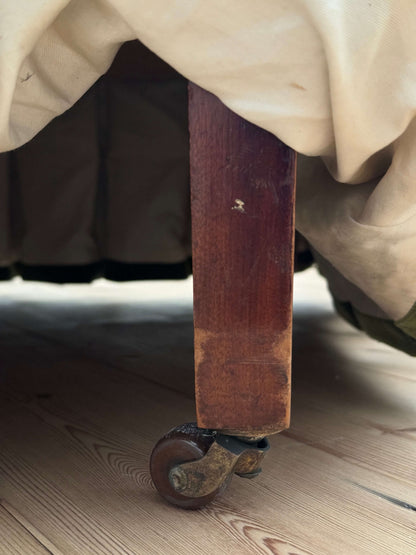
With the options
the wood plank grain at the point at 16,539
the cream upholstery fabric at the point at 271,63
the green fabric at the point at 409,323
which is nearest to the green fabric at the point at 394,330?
the green fabric at the point at 409,323

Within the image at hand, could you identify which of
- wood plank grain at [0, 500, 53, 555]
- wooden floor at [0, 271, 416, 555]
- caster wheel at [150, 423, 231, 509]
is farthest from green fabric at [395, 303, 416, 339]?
wood plank grain at [0, 500, 53, 555]

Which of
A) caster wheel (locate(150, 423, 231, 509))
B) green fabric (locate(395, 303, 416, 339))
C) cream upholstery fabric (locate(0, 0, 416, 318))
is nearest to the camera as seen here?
cream upholstery fabric (locate(0, 0, 416, 318))

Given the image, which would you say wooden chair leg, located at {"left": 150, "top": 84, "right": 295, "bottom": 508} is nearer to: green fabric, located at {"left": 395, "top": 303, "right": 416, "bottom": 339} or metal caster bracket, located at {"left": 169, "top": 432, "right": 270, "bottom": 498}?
metal caster bracket, located at {"left": 169, "top": 432, "right": 270, "bottom": 498}

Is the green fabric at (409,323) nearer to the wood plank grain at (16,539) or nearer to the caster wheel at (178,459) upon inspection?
the caster wheel at (178,459)

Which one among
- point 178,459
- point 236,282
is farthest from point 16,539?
point 236,282

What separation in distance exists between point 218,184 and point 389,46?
0.49 feet

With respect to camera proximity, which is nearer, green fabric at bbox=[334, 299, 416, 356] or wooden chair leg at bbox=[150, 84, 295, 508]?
wooden chair leg at bbox=[150, 84, 295, 508]

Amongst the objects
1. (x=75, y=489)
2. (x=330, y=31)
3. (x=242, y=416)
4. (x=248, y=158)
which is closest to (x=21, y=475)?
(x=75, y=489)

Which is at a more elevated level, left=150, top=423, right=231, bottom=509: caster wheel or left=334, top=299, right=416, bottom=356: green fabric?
left=334, top=299, right=416, bottom=356: green fabric

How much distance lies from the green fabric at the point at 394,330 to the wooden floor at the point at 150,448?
3.8 inches

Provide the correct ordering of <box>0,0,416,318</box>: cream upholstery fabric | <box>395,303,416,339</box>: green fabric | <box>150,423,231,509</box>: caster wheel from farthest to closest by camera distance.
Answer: <box>395,303,416,339</box>: green fabric < <box>150,423,231,509</box>: caster wheel < <box>0,0,416,318</box>: cream upholstery fabric

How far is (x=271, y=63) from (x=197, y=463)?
304 millimetres

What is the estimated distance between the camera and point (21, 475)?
1.87 ft

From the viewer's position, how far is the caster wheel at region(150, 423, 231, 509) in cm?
51
